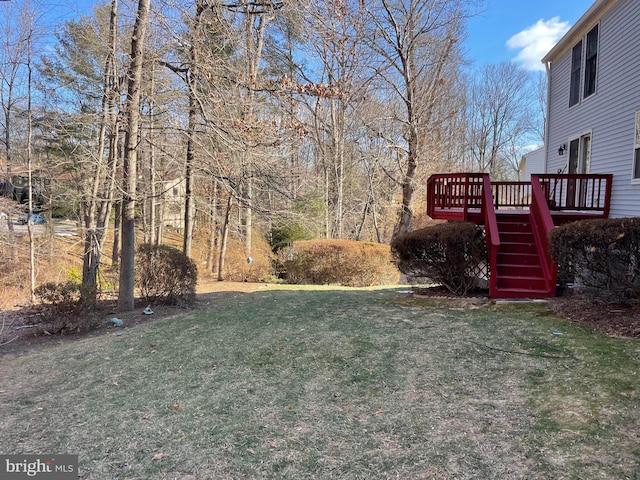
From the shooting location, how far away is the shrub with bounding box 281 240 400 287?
40.8 feet

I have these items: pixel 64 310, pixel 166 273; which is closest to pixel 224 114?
pixel 166 273

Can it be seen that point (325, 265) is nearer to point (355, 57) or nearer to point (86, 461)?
point (355, 57)

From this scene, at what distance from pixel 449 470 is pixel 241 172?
7129 millimetres

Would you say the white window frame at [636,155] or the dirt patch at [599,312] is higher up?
the white window frame at [636,155]

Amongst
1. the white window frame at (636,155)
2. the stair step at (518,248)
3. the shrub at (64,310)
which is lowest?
the shrub at (64,310)

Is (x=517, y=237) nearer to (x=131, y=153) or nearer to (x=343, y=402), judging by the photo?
(x=343, y=402)

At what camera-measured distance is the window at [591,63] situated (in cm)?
884

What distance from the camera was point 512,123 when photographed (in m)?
36.0

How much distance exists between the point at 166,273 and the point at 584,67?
33.2ft

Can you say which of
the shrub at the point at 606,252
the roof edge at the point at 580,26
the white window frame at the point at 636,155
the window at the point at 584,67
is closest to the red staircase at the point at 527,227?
the white window frame at the point at 636,155

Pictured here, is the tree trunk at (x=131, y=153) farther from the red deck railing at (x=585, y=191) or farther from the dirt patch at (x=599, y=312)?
the red deck railing at (x=585, y=191)

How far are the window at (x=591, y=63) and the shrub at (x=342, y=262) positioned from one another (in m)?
6.40

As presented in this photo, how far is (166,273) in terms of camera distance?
309 inches

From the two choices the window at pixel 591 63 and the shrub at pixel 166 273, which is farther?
the window at pixel 591 63
